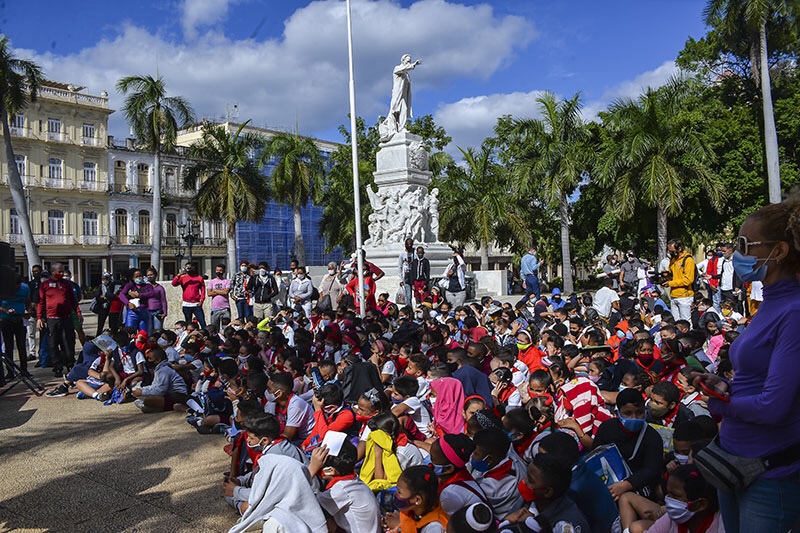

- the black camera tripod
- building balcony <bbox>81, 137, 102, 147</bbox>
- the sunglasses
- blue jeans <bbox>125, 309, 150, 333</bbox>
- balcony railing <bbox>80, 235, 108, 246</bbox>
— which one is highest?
building balcony <bbox>81, 137, 102, 147</bbox>

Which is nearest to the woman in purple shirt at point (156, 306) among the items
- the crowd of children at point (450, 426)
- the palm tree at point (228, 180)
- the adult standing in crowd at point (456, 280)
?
the crowd of children at point (450, 426)

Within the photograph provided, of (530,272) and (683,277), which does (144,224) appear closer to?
(530,272)

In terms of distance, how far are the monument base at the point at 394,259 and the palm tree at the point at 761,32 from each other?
34.3 feet

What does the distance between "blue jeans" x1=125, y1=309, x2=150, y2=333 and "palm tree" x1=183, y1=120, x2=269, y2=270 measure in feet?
61.7

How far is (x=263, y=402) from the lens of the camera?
593cm

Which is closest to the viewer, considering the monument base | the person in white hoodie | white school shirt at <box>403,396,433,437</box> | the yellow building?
the person in white hoodie

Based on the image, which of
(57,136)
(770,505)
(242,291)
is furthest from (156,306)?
(57,136)

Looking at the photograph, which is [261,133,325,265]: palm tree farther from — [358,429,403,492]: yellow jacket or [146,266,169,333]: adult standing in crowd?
[358,429,403,492]: yellow jacket

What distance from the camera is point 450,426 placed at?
5.19m

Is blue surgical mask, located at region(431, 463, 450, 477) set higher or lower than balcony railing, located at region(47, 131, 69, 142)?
lower

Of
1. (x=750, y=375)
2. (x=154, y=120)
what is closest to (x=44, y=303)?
(x=750, y=375)

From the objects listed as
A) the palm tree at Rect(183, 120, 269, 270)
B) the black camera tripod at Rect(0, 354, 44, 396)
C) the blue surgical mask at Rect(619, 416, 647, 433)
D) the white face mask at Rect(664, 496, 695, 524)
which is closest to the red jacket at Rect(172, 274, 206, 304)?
the black camera tripod at Rect(0, 354, 44, 396)

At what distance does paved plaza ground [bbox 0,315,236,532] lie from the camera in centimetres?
460

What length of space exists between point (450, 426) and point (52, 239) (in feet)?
150
